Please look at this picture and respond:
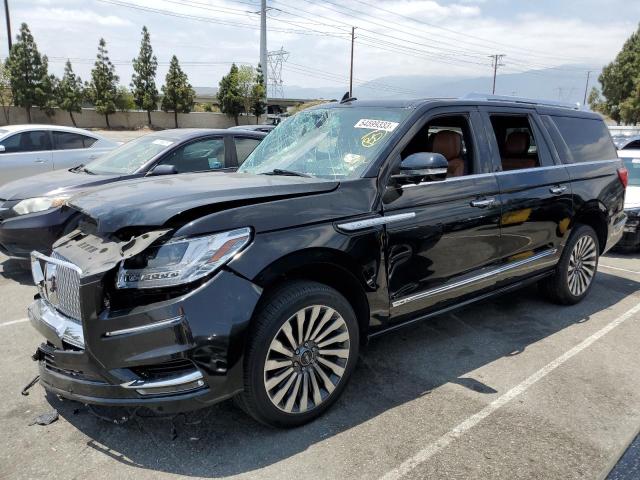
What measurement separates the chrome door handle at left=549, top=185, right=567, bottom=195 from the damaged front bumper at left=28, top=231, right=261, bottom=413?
10.5 feet

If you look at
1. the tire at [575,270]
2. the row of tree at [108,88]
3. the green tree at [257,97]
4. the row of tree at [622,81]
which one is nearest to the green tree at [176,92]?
the row of tree at [108,88]

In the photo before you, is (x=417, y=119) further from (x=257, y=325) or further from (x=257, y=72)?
(x=257, y=72)

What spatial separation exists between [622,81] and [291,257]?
135 ft

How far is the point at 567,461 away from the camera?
281 cm

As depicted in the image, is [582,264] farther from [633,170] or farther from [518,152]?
[633,170]

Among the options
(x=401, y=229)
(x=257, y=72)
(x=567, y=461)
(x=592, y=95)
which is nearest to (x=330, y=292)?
(x=401, y=229)

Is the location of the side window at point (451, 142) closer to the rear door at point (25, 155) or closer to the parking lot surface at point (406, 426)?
the parking lot surface at point (406, 426)

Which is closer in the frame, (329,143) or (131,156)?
(329,143)

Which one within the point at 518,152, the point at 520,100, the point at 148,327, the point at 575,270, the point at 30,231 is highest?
the point at 520,100

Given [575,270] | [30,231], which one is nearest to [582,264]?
[575,270]

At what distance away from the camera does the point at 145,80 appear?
177ft

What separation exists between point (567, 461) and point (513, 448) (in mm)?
274

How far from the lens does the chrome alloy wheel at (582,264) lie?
5.17 meters

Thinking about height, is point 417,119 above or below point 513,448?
above
